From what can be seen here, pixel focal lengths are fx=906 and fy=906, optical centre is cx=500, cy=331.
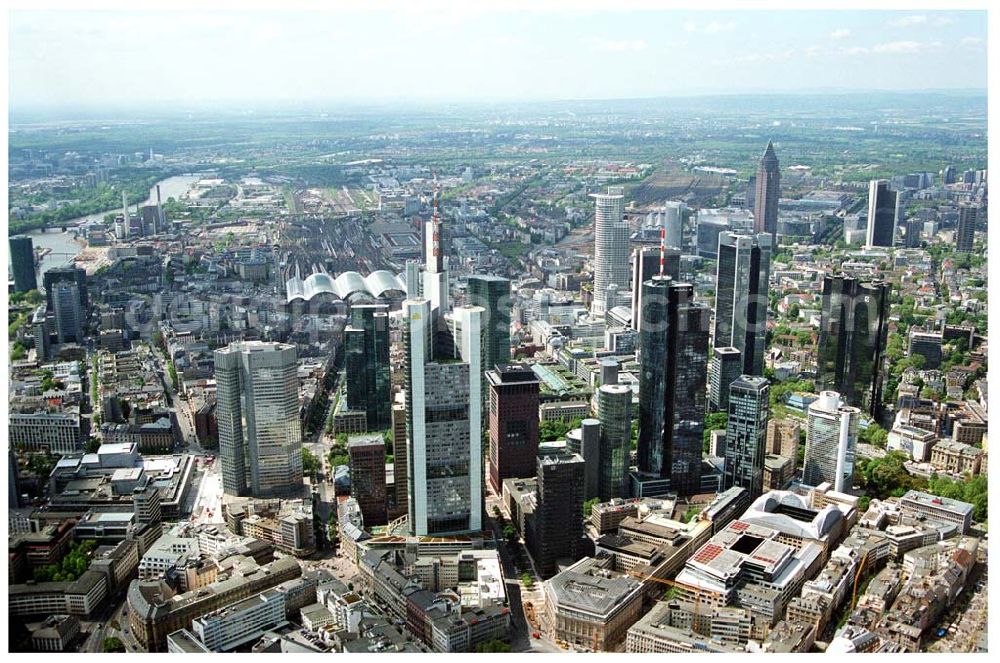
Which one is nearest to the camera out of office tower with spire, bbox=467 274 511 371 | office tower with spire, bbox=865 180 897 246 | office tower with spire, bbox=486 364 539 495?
office tower with spire, bbox=486 364 539 495

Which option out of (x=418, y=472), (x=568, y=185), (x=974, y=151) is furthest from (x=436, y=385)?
(x=568, y=185)

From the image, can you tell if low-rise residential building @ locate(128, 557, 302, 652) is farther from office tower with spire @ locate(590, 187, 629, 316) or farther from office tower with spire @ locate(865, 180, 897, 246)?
office tower with spire @ locate(865, 180, 897, 246)

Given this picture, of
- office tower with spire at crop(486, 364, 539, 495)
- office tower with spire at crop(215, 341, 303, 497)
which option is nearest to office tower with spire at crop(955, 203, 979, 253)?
office tower with spire at crop(486, 364, 539, 495)

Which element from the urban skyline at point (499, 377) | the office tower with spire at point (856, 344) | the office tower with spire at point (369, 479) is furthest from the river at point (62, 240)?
the office tower with spire at point (856, 344)

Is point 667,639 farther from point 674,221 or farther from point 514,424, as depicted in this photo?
point 674,221

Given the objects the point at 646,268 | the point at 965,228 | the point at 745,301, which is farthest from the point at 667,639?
Answer: the point at 965,228
